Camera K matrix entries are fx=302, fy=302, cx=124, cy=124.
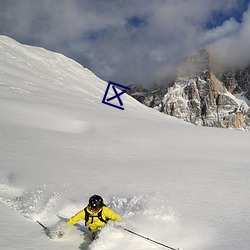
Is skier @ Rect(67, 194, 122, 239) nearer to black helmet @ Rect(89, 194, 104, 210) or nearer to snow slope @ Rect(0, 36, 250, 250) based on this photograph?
black helmet @ Rect(89, 194, 104, 210)

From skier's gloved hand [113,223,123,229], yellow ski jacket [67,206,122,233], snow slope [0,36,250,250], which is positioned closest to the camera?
snow slope [0,36,250,250]

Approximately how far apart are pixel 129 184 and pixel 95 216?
2.36m

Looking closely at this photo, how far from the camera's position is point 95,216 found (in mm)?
5809

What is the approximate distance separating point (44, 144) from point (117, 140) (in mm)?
3430

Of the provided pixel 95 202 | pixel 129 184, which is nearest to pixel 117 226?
pixel 95 202

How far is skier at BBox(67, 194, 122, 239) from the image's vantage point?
18.7 ft

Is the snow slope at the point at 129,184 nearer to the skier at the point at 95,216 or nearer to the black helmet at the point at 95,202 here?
the skier at the point at 95,216

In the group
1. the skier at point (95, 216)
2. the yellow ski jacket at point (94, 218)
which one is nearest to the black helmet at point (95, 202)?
the skier at point (95, 216)

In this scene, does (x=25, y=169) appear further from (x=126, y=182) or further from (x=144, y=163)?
(x=144, y=163)

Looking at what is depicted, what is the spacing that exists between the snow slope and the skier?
0.24 metres

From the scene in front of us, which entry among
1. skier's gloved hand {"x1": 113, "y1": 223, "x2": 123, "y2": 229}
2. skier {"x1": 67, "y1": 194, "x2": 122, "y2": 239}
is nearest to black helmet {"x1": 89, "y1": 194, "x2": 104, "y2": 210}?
skier {"x1": 67, "y1": 194, "x2": 122, "y2": 239}

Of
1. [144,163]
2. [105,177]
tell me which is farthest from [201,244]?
[144,163]

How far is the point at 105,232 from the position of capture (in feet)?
18.0

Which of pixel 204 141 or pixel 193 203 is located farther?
pixel 204 141
